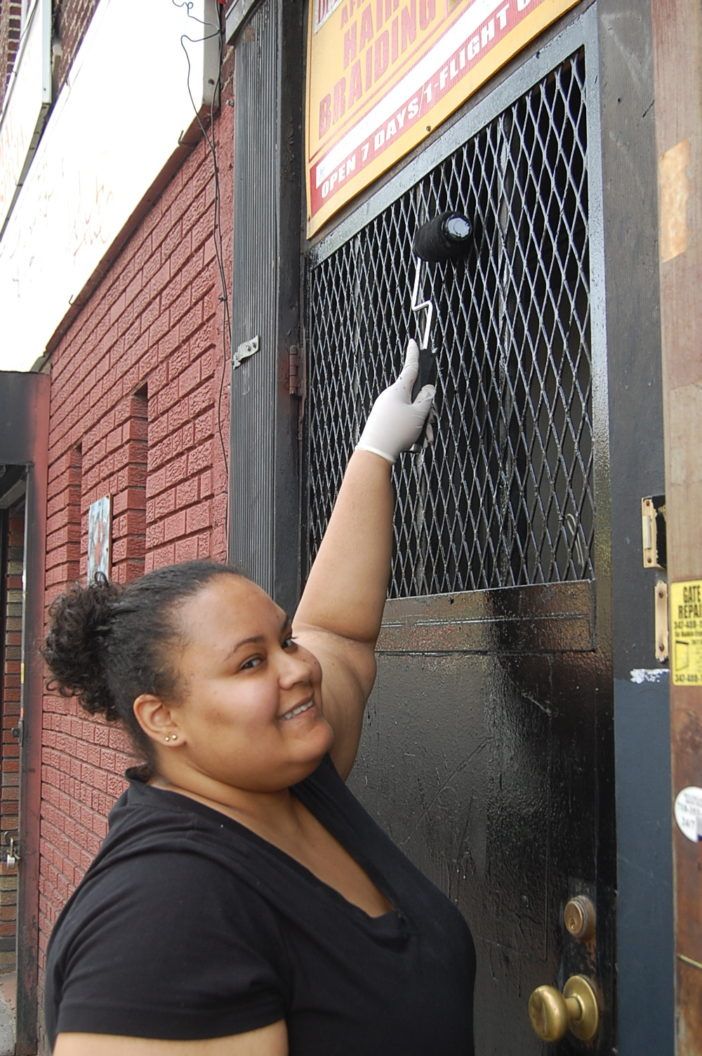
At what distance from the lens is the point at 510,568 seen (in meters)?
2.37

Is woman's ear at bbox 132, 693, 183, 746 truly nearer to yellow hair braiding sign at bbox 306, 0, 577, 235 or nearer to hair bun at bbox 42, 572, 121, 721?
hair bun at bbox 42, 572, 121, 721

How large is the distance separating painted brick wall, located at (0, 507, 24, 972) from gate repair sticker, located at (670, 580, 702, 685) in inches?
282

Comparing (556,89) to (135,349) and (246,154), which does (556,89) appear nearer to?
(246,154)

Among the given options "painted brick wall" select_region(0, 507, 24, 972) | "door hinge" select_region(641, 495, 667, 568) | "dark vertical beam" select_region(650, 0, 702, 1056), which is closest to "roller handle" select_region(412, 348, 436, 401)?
"door hinge" select_region(641, 495, 667, 568)

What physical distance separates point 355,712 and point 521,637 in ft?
1.25

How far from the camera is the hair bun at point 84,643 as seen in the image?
1806 mm

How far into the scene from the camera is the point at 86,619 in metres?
1.81

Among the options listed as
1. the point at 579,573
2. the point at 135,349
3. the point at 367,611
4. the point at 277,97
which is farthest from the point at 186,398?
the point at 579,573

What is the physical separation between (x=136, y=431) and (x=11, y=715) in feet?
14.1

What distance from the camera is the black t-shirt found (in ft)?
4.33

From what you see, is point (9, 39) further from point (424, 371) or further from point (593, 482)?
point (593, 482)

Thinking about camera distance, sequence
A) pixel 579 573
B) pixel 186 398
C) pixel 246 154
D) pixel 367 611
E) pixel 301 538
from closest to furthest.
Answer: pixel 579 573 → pixel 367 611 → pixel 301 538 → pixel 246 154 → pixel 186 398

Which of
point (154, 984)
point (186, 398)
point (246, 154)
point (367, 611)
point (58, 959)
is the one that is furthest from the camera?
point (186, 398)

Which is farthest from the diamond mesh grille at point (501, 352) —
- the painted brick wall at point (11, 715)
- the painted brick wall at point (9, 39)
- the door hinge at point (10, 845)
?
the painted brick wall at point (9, 39)
